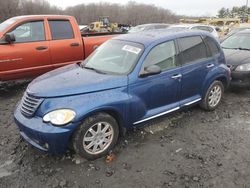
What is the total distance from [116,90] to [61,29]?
3898mm

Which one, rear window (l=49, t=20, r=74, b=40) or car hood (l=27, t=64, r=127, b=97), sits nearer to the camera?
car hood (l=27, t=64, r=127, b=97)

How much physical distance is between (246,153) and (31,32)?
5.38m

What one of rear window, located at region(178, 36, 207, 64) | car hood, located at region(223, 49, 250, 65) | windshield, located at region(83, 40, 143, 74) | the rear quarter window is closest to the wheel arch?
windshield, located at region(83, 40, 143, 74)

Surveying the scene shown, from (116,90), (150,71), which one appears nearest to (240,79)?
(150,71)

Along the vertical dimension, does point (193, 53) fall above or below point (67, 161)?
above

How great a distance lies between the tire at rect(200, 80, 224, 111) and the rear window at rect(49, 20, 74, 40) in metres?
3.90

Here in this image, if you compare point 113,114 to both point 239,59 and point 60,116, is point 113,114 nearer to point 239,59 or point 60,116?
point 60,116

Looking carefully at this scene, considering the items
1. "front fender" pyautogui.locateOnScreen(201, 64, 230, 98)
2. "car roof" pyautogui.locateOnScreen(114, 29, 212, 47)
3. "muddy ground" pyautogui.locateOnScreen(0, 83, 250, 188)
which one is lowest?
"muddy ground" pyautogui.locateOnScreen(0, 83, 250, 188)

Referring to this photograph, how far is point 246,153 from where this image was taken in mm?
3850

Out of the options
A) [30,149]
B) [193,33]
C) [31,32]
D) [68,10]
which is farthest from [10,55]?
[68,10]

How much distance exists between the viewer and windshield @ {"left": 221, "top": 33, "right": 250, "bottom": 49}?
714 cm

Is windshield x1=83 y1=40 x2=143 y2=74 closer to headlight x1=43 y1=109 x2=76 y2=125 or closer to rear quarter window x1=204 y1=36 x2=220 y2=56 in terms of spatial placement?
headlight x1=43 y1=109 x2=76 y2=125

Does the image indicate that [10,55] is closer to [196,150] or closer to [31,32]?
[31,32]

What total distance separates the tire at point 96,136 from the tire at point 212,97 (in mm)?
2216
